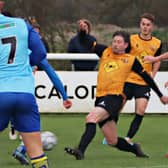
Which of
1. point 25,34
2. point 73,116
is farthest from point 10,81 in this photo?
point 73,116

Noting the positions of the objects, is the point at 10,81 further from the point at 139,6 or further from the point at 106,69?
the point at 139,6

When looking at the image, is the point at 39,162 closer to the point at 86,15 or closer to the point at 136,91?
the point at 136,91

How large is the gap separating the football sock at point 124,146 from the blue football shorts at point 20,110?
3.25 metres

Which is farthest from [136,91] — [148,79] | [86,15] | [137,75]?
[86,15]

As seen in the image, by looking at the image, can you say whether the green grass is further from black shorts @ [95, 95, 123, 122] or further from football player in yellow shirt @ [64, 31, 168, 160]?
black shorts @ [95, 95, 123, 122]

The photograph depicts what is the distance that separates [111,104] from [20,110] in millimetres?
2985

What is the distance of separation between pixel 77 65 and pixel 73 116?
1.16 m

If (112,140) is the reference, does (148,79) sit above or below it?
above

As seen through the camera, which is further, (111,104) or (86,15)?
(86,15)

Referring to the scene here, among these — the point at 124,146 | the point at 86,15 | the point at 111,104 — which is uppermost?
the point at 111,104

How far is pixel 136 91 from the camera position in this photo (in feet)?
38.7

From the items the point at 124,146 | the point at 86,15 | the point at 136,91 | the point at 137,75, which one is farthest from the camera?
the point at 86,15

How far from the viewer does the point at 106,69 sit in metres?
10.4

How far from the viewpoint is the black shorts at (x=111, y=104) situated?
10086mm
